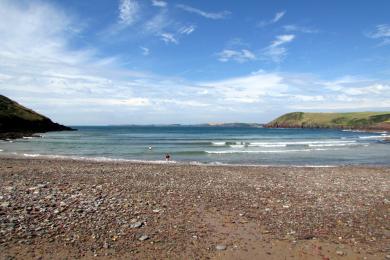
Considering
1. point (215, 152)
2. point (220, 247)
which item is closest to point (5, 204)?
point (220, 247)

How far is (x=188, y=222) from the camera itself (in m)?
10.4

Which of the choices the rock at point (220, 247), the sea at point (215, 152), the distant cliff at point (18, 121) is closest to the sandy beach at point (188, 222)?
the rock at point (220, 247)

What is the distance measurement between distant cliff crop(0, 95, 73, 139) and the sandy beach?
262 ft

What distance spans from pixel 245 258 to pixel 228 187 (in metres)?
8.23

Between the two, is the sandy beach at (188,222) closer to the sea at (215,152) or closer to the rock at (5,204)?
the rock at (5,204)

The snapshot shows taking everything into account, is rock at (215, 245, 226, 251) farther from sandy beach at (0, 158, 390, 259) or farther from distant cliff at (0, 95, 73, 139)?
distant cliff at (0, 95, 73, 139)

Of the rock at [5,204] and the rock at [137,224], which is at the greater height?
the rock at [5,204]

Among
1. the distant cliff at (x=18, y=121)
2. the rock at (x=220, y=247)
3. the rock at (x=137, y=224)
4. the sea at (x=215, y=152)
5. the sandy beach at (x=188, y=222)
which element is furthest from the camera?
the distant cliff at (x=18, y=121)

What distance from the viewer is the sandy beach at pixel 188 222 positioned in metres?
8.30

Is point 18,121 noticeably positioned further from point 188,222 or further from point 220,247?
point 220,247

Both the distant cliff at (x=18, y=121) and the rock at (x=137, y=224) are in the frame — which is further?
the distant cliff at (x=18, y=121)

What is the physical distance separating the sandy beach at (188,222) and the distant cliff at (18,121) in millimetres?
79770

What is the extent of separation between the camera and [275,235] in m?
9.53

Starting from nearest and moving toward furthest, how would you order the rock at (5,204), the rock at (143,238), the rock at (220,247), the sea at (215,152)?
1. the rock at (220,247)
2. the rock at (143,238)
3. the rock at (5,204)
4. the sea at (215,152)
